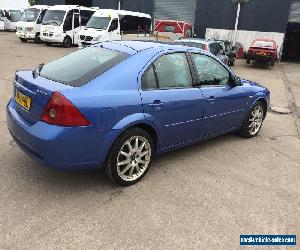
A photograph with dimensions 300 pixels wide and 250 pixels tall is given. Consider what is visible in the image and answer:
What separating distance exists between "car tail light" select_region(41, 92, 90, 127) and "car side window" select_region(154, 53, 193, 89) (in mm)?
1210

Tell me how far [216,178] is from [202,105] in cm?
98

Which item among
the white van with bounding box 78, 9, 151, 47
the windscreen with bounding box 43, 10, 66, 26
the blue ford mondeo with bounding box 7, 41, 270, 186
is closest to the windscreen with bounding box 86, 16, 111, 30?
the white van with bounding box 78, 9, 151, 47

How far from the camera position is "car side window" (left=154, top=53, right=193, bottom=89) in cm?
421

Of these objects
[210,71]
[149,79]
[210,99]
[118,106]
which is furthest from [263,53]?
[118,106]

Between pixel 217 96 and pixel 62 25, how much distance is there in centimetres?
1686

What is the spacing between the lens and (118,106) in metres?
3.62

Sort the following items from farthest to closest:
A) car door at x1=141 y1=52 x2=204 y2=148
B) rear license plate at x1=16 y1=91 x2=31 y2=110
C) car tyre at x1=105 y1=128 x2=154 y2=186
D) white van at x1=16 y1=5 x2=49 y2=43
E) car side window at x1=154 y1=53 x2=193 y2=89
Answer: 1. white van at x1=16 y1=5 x2=49 y2=43
2. car side window at x1=154 y1=53 x2=193 y2=89
3. car door at x1=141 y1=52 x2=204 y2=148
4. car tyre at x1=105 y1=128 x2=154 y2=186
5. rear license plate at x1=16 y1=91 x2=31 y2=110

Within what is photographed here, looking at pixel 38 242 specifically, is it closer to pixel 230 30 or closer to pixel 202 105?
pixel 202 105

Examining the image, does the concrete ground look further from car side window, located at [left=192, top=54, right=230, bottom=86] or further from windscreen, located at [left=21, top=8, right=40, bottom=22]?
windscreen, located at [left=21, top=8, right=40, bottom=22]

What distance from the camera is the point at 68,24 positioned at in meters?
20.2

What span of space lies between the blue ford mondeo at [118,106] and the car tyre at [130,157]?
11mm

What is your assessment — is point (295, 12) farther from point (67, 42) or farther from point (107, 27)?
point (67, 42)

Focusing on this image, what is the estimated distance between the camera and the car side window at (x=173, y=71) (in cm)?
421

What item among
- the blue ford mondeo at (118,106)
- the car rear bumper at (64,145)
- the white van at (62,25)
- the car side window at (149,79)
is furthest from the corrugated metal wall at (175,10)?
the car rear bumper at (64,145)
